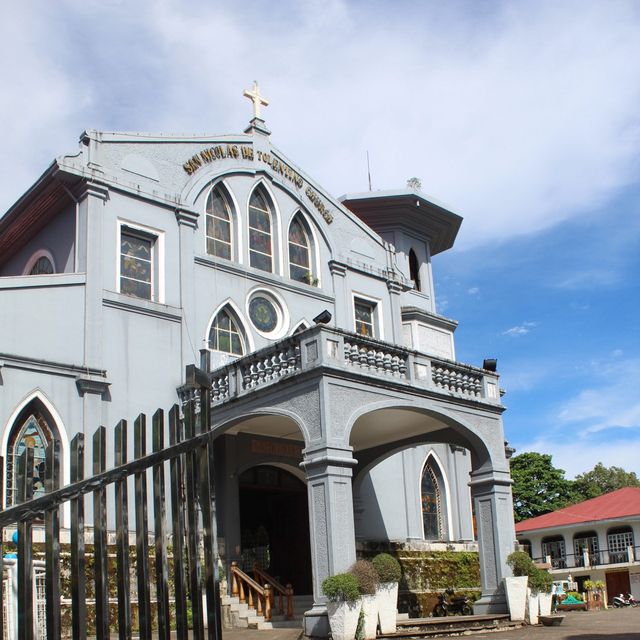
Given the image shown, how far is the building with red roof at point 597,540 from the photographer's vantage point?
148 ft

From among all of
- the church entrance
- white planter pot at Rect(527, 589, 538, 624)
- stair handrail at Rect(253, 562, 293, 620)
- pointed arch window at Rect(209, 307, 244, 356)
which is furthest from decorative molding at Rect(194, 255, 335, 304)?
→ white planter pot at Rect(527, 589, 538, 624)

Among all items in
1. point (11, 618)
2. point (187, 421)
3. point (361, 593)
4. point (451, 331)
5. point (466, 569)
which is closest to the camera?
point (187, 421)

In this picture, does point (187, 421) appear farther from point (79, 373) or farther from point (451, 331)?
point (451, 331)

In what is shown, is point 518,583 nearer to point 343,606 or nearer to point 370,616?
point 370,616

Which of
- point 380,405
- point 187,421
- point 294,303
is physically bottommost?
point 187,421

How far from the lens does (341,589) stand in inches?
534

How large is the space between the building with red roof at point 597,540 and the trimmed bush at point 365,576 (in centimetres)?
3332

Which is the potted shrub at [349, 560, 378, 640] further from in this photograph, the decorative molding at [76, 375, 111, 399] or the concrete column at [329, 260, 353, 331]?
the concrete column at [329, 260, 353, 331]

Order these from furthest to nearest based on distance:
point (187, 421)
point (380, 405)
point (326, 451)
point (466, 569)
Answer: point (466, 569) < point (380, 405) < point (326, 451) < point (187, 421)

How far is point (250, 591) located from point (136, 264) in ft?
23.6

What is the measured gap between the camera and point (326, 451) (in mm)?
14695

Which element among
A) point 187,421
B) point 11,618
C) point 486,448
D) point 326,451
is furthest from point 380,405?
point 187,421

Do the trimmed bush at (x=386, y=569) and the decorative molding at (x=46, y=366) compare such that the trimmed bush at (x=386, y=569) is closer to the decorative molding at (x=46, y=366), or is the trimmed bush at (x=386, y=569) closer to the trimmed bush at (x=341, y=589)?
the trimmed bush at (x=341, y=589)

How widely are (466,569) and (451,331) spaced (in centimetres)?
732
